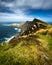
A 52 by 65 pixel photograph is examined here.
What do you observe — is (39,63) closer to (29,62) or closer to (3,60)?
(29,62)

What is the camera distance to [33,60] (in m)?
15.4

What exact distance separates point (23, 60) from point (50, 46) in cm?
874

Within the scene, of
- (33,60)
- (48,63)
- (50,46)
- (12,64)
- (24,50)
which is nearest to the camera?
(12,64)

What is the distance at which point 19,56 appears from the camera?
1565 centimetres

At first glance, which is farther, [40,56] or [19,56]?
[40,56]

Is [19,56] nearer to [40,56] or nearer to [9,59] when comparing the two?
[9,59]

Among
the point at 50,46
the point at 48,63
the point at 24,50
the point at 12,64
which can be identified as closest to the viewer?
the point at 12,64

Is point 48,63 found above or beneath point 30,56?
beneath

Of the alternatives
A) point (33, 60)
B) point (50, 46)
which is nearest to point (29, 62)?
A: point (33, 60)

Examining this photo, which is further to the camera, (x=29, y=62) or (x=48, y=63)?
(x=48, y=63)

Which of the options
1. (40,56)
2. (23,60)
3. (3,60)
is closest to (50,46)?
(40,56)

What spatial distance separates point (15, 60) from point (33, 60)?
7.44ft

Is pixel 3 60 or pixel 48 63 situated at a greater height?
pixel 3 60

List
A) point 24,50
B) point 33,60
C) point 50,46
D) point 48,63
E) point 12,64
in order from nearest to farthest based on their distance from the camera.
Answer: point 12,64, point 33,60, point 48,63, point 24,50, point 50,46
